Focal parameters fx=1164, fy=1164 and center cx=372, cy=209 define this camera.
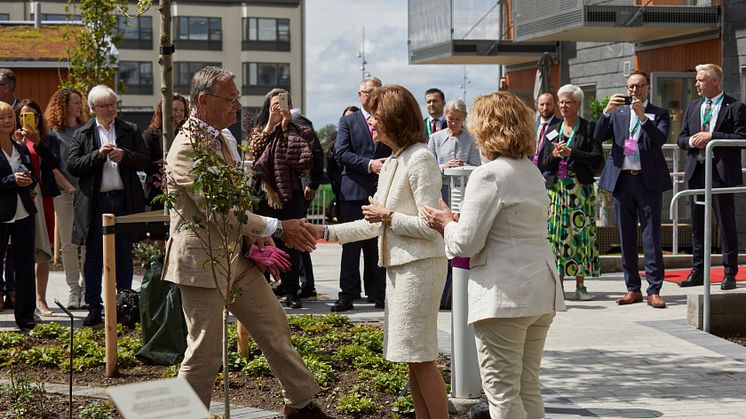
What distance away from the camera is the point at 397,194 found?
6.12m

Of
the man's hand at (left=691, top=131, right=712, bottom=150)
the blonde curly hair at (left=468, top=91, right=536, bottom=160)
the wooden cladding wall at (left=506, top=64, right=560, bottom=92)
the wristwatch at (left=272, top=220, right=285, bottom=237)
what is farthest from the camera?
the wooden cladding wall at (left=506, top=64, right=560, bottom=92)

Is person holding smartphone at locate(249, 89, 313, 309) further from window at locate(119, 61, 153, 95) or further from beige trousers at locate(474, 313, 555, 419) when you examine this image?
window at locate(119, 61, 153, 95)

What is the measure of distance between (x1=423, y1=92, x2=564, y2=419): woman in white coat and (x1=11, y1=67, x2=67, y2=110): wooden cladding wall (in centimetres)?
1825

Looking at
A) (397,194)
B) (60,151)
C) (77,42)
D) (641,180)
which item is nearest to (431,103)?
(641,180)

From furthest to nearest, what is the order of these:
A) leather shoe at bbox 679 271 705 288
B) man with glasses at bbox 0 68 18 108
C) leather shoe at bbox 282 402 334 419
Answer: leather shoe at bbox 679 271 705 288, man with glasses at bbox 0 68 18 108, leather shoe at bbox 282 402 334 419

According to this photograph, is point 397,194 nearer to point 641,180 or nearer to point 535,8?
point 641,180

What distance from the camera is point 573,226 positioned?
11.9 m

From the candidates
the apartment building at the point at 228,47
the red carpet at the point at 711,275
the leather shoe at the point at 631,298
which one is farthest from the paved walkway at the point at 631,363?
the apartment building at the point at 228,47

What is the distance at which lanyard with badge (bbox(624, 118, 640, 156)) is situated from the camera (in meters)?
11.5

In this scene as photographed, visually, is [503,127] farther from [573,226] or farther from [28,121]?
[28,121]

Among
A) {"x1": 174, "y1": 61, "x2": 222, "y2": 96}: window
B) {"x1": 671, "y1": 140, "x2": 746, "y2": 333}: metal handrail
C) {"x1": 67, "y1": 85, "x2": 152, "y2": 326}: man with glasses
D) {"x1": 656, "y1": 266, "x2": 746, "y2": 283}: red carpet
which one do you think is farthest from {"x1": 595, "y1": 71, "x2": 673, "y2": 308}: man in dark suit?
{"x1": 174, "y1": 61, "x2": 222, "y2": 96}: window

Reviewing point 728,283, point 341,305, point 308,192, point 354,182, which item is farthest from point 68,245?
point 728,283

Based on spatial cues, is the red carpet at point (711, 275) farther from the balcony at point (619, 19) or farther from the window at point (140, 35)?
the window at point (140, 35)

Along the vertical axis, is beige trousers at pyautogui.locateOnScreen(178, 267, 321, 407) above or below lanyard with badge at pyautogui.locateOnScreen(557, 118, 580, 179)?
below
